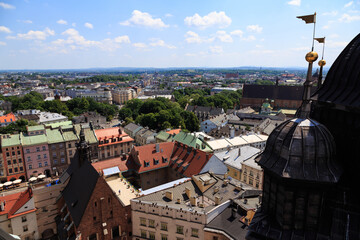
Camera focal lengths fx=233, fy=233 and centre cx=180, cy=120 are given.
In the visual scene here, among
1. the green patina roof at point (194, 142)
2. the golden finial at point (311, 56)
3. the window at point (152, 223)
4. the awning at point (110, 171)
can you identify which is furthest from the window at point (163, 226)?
the green patina roof at point (194, 142)

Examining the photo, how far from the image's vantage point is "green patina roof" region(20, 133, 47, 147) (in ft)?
203

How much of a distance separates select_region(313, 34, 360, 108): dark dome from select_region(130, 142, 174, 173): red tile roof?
137ft

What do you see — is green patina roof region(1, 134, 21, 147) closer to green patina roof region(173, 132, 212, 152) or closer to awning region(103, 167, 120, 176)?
awning region(103, 167, 120, 176)

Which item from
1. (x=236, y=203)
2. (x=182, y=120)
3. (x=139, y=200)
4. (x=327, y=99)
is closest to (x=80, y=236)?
(x=139, y=200)

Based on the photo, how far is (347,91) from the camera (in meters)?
11.1

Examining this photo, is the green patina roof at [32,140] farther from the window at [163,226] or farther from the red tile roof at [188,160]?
the window at [163,226]

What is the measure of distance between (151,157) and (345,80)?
44044mm

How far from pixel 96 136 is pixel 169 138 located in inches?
881

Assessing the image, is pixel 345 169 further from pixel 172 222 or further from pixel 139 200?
pixel 139 200

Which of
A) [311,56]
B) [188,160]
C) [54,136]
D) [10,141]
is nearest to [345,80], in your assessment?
[311,56]

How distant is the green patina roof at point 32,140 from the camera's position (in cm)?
6185

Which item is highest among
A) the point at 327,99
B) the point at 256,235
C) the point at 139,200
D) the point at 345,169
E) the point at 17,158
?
the point at 327,99

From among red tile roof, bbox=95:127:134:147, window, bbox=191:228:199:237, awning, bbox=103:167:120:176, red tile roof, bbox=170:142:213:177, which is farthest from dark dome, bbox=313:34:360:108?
red tile roof, bbox=95:127:134:147

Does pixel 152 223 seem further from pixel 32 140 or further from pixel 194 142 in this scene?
pixel 32 140
